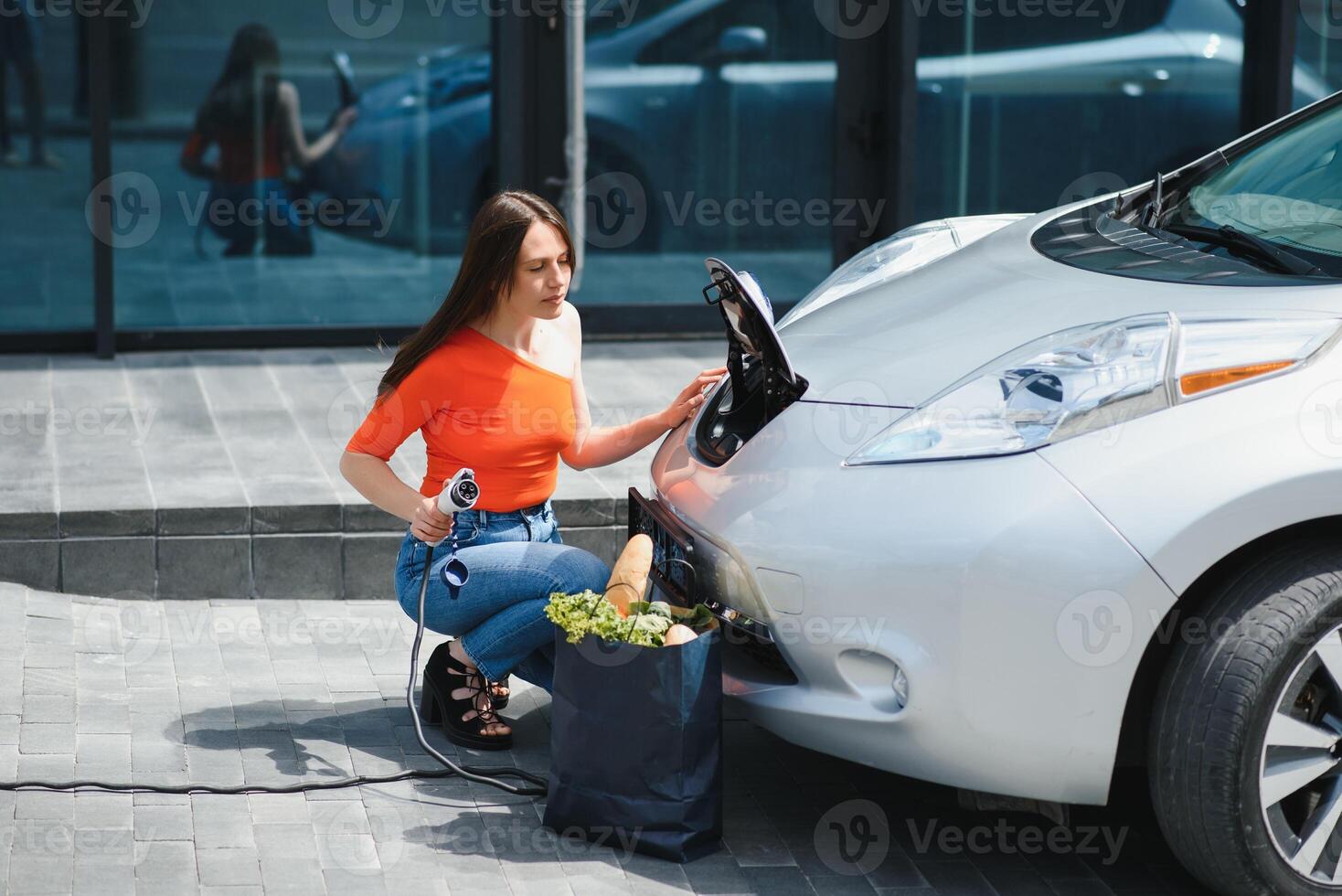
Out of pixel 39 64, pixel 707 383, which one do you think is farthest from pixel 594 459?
pixel 39 64

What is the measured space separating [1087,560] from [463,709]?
163 centimetres

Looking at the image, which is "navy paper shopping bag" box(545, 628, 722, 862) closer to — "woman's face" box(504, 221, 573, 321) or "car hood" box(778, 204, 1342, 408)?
"car hood" box(778, 204, 1342, 408)

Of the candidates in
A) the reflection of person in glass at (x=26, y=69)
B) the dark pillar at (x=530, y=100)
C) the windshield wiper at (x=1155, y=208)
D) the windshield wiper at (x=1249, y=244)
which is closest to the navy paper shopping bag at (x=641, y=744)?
the windshield wiper at (x=1249, y=244)

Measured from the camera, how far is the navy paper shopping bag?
3.15 meters

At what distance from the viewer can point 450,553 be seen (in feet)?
12.3

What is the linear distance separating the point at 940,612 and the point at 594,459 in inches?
49.1

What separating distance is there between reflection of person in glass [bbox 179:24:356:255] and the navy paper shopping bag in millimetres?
4938

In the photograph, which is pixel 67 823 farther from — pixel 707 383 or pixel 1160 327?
pixel 1160 327

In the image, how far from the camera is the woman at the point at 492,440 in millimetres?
3693

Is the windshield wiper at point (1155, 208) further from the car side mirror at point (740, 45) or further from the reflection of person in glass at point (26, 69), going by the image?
the reflection of person in glass at point (26, 69)

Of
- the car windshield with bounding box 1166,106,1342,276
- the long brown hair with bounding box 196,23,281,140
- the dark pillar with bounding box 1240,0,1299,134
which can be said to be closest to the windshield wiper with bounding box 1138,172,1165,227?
the car windshield with bounding box 1166,106,1342,276

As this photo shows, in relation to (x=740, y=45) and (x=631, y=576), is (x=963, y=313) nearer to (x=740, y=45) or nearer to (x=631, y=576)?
(x=631, y=576)

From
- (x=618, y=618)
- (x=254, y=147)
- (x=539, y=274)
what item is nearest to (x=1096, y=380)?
(x=618, y=618)

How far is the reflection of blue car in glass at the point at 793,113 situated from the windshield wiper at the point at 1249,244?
447 cm
